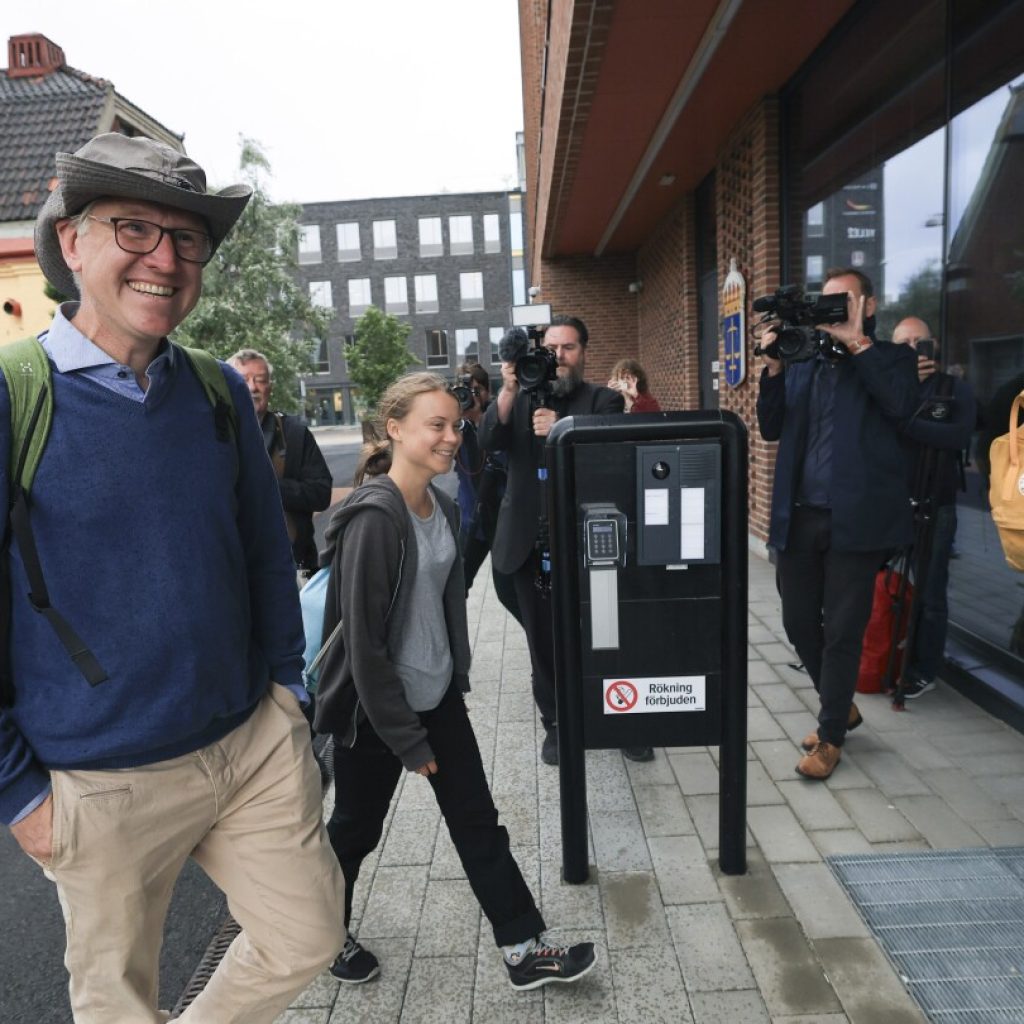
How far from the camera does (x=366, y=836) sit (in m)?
2.53

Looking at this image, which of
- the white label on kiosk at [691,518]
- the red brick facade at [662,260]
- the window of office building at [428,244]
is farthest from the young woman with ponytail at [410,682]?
the window of office building at [428,244]

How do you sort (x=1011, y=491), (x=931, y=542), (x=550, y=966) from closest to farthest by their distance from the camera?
(x=550, y=966) → (x=1011, y=491) → (x=931, y=542)

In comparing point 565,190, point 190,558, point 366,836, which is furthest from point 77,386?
point 565,190

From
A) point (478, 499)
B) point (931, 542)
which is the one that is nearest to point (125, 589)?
point (478, 499)

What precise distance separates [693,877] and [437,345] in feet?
180

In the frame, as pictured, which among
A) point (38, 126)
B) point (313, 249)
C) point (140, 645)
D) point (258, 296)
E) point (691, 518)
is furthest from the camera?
point (313, 249)

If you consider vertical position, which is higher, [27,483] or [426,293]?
[426,293]

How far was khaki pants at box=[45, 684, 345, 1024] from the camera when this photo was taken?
5.31 ft

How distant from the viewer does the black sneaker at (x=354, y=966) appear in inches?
99.0

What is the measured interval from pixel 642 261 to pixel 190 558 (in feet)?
48.2

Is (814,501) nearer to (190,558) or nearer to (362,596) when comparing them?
(362,596)

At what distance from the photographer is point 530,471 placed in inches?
152

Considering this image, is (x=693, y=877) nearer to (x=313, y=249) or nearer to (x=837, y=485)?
(x=837, y=485)

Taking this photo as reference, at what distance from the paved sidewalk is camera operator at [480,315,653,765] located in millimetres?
523
